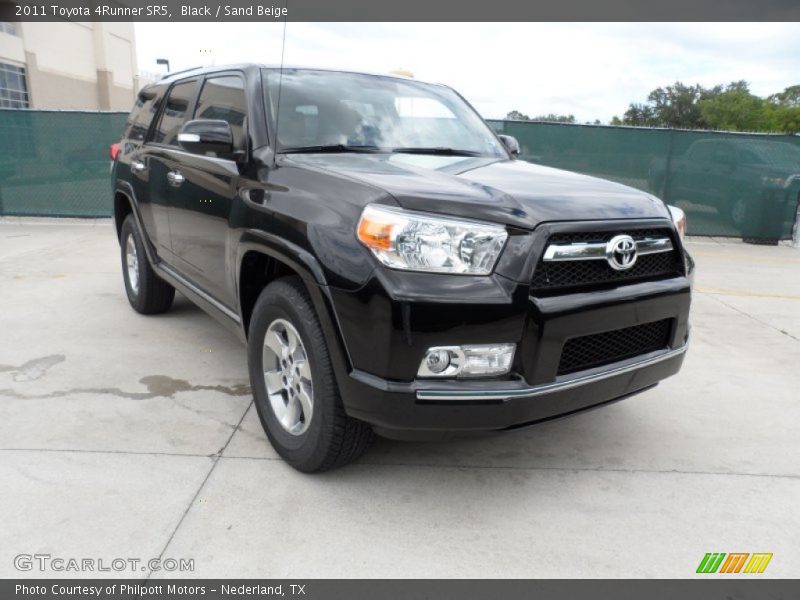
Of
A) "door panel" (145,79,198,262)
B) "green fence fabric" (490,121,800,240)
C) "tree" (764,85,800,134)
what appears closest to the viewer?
"door panel" (145,79,198,262)

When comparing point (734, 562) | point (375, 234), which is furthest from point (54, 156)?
point (734, 562)

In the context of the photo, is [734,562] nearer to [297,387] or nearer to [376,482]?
[376,482]

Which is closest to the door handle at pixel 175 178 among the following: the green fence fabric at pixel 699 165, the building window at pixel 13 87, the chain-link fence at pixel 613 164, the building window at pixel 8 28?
Answer: the chain-link fence at pixel 613 164

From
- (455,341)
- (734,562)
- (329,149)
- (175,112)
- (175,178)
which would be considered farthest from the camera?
(175,112)

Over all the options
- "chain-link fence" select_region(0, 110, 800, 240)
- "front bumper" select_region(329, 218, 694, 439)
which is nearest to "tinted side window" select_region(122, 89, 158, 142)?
"front bumper" select_region(329, 218, 694, 439)

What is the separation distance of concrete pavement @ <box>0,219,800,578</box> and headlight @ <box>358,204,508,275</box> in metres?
0.79

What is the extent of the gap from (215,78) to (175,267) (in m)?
1.31

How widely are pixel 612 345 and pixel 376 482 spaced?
1.23 metres

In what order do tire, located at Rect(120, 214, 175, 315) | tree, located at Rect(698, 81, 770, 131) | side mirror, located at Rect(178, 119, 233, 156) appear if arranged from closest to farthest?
side mirror, located at Rect(178, 119, 233, 156) < tire, located at Rect(120, 214, 175, 315) < tree, located at Rect(698, 81, 770, 131)

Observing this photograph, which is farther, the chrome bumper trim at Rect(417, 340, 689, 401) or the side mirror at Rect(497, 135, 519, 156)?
the side mirror at Rect(497, 135, 519, 156)

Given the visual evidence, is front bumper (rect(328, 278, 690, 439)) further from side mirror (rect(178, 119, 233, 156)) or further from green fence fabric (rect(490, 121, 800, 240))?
green fence fabric (rect(490, 121, 800, 240))

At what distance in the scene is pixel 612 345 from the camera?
9.18 feet

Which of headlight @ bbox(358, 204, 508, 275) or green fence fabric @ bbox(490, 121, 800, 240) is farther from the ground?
headlight @ bbox(358, 204, 508, 275)

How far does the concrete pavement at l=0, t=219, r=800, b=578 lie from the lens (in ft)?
8.30
